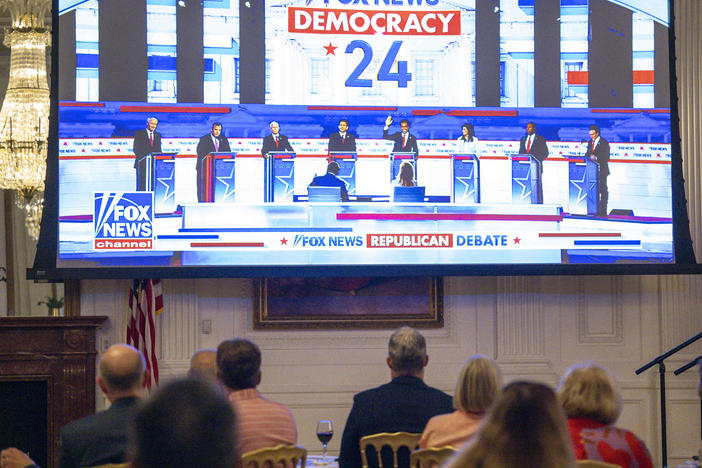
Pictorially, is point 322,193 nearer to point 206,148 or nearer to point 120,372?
point 206,148

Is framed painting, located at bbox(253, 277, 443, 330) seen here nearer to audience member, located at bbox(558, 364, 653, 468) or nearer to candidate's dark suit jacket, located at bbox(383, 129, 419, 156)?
candidate's dark suit jacket, located at bbox(383, 129, 419, 156)

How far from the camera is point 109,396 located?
3.08 meters

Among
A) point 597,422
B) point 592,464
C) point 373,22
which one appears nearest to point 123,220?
point 373,22

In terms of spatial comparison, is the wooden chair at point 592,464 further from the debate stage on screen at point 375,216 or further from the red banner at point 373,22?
the red banner at point 373,22

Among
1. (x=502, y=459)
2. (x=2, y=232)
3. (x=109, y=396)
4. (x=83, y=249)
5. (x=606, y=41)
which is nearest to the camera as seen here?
(x=502, y=459)

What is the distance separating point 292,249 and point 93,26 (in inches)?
79.3

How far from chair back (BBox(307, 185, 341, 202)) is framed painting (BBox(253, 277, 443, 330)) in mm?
671

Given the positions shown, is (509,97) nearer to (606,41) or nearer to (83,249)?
(606,41)

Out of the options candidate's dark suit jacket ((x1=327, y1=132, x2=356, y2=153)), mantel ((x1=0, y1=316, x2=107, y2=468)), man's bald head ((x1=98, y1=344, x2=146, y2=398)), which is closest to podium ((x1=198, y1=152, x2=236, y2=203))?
candidate's dark suit jacket ((x1=327, y1=132, x2=356, y2=153))

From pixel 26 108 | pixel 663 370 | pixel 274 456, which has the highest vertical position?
pixel 26 108

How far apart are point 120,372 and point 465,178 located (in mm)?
3672

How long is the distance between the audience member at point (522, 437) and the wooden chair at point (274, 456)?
1.74 m

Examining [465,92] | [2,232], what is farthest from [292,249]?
[2,232]

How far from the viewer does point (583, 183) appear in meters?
6.34
